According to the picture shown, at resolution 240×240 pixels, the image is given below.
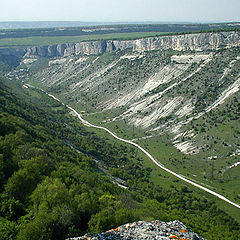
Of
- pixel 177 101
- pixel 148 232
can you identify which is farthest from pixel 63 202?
pixel 177 101

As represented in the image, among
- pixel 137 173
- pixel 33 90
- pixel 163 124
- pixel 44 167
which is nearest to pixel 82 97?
pixel 33 90

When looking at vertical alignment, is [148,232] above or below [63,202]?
above

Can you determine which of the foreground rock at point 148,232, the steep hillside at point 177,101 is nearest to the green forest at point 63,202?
the foreground rock at point 148,232

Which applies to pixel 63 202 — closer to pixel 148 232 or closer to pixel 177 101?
pixel 148 232

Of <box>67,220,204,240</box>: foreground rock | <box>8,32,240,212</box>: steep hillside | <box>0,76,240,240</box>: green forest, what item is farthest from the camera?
<box>8,32,240,212</box>: steep hillside

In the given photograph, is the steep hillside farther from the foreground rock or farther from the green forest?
the foreground rock

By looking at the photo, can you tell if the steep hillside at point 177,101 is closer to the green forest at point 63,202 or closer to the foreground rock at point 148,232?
the green forest at point 63,202

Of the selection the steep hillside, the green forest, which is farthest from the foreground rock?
the steep hillside

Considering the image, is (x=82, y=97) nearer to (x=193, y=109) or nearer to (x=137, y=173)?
(x=193, y=109)
